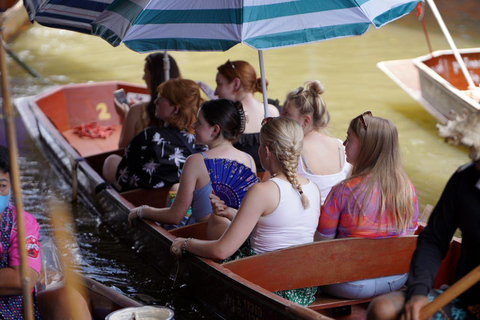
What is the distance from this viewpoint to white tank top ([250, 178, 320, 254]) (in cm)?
250

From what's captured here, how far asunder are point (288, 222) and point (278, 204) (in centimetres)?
12

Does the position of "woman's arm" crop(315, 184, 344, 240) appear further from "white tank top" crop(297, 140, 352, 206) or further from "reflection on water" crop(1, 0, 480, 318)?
"reflection on water" crop(1, 0, 480, 318)

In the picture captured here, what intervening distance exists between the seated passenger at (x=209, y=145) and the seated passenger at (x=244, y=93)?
801 mm

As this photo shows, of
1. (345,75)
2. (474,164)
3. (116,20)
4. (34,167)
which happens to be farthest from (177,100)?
(345,75)

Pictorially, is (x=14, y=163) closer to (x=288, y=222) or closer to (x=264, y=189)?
(x=264, y=189)

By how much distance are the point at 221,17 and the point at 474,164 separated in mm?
1363

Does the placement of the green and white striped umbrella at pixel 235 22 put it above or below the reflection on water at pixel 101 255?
above

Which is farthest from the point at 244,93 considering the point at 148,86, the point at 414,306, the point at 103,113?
the point at 103,113

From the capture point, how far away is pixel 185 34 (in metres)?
2.81

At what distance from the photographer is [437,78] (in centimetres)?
647

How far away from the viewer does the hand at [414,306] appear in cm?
172

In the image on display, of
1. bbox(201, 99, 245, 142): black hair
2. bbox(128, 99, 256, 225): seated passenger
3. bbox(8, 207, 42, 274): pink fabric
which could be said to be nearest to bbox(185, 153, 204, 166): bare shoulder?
bbox(128, 99, 256, 225): seated passenger

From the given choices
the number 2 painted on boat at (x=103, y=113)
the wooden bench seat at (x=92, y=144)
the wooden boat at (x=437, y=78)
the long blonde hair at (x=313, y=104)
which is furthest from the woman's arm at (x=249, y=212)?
the number 2 painted on boat at (x=103, y=113)

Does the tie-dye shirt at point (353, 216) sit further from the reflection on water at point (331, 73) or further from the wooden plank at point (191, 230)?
the reflection on water at point (331, 73)
